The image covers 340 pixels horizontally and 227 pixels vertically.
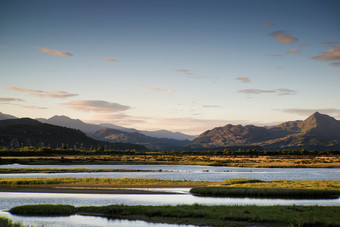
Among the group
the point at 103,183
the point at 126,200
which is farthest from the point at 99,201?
the point at 103,183

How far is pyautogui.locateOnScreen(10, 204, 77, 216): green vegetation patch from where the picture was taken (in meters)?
A: 40.8

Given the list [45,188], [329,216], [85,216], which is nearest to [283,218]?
[329,216]

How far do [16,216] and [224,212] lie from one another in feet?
77.6

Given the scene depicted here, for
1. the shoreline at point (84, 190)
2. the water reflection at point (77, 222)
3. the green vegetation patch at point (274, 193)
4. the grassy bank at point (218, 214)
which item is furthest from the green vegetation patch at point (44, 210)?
the green vegetation patch at point (274, 193)

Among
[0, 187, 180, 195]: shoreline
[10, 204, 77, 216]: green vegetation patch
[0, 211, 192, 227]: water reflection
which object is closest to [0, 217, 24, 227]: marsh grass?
[0, 211, 192, 227]: water reflection

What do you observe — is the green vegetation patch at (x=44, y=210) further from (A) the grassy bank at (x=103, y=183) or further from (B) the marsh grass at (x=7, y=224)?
(A) the grassy bank at (x=103, y=183)

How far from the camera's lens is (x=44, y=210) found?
136 ft

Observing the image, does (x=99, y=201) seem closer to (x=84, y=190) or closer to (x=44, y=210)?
(x=44, y=210)

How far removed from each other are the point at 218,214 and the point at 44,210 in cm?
2072

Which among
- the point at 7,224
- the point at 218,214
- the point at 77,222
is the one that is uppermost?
the point at 218,214

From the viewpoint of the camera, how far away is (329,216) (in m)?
34.8

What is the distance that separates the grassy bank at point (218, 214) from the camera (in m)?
33.8

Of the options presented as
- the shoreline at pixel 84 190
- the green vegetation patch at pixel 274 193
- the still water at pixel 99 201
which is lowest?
the shoreline at pixel 84 190

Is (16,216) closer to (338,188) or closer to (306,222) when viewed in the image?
(306,222)
